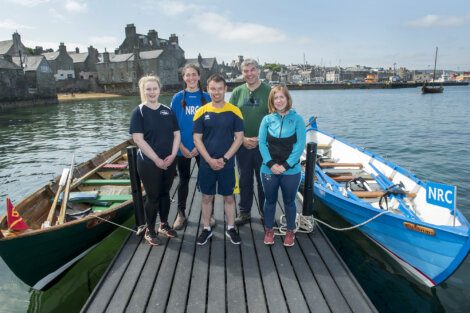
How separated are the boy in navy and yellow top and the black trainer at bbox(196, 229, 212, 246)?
2.18ft

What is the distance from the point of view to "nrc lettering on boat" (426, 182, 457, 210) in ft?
16.0

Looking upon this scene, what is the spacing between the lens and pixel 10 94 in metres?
43.1

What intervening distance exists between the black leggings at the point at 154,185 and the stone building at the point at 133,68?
62.3 metres

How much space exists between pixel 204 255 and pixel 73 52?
87983 mm

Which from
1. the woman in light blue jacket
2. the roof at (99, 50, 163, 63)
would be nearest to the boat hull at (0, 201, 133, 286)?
the woman in light blue jacket

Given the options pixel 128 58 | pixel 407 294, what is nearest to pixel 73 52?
pixel 128 58

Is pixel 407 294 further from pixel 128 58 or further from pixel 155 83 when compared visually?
pixel 128 58

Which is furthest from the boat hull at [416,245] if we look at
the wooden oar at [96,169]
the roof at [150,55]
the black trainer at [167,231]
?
the roof at [150,55]

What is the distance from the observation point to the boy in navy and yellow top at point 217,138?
4410 millimetres

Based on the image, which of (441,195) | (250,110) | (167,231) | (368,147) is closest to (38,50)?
(368,147)

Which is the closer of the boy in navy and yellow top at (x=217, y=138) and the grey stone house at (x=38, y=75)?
the boy in navy and yellow top at (x=217, y=138)

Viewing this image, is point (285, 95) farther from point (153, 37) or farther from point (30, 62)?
point (153, 37)

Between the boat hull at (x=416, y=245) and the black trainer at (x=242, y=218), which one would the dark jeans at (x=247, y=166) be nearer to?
the black trainer at (x=242, y=218)

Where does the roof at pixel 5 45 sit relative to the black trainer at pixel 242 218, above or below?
above
